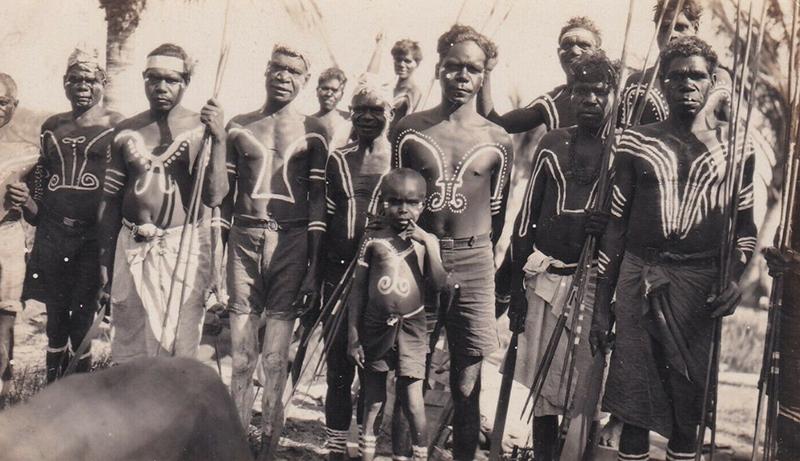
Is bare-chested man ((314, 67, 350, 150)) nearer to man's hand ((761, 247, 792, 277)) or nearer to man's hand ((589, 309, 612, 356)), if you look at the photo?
man's hand ((589, 309, 612, 356))

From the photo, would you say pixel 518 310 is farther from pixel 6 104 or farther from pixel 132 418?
pixel 6 104

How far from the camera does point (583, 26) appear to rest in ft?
19.6

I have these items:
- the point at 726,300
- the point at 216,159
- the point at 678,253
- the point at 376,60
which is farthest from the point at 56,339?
the point at 726,300

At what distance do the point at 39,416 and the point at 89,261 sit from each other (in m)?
2.98

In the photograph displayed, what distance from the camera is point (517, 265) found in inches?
223

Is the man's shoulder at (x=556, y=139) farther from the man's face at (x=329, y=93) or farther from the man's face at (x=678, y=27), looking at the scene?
the man's face at (x=329, y=93)

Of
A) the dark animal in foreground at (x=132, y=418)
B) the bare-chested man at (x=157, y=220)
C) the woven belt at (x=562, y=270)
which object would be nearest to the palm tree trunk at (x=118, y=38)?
the bare-chested man at (x=157, y=220)

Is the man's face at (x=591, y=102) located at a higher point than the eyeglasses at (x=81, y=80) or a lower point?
higher

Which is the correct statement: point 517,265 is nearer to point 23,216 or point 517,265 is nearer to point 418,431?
point 418,431

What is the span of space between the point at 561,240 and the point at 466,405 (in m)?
0.91

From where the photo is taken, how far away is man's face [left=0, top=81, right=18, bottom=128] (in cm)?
653

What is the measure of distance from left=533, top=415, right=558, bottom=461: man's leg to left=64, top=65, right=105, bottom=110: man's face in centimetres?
309

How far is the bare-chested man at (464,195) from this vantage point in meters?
5.39

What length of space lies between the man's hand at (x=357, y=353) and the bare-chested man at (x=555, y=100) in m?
1.50
